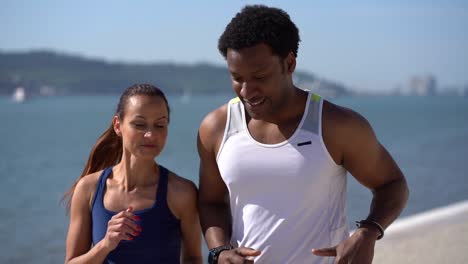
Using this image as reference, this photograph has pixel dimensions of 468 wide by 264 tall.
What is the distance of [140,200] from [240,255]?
609 mm

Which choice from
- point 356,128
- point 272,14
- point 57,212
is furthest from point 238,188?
point 57,212

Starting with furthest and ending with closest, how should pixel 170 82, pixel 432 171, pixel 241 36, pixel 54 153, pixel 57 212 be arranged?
pixel 170 82 < pixel 54 153 < pixel 432 171 < pixel 57 212 < pixel 241 36

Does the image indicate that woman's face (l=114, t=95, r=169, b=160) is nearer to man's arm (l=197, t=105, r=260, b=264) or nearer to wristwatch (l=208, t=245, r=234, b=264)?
man's arm (l=197, t=105, r=260, b=264)

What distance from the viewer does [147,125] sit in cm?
324

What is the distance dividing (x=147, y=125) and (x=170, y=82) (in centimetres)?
9955

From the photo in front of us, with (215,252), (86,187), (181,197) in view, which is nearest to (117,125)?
(86,187)

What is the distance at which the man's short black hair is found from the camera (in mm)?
2979

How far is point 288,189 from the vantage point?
3041 millimetres

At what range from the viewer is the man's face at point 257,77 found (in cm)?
294

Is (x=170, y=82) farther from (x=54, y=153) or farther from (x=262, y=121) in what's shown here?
(x=262, y=121)

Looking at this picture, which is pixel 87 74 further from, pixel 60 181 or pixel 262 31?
pixel 262 31

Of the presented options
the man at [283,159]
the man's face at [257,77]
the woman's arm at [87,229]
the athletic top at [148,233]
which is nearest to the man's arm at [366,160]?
the man at [283,159]

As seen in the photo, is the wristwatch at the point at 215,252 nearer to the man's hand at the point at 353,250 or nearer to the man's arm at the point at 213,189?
the man's arm at the point at 213,189

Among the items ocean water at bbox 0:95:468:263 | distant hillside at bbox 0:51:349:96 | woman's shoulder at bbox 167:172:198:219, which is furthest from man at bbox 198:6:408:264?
distant hillside at bbox 0:51:349:96
